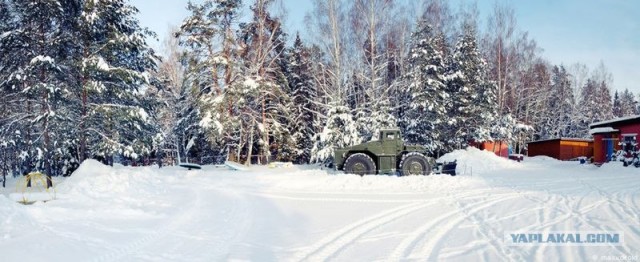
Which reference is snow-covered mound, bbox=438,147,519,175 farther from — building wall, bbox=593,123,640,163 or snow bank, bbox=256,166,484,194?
snow bank, bbox=256,166,484,194

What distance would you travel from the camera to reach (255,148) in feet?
94.6

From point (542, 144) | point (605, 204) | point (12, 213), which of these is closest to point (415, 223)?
point (605, 204)

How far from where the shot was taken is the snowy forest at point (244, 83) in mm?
15328

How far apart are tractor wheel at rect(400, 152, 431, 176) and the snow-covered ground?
281 cm

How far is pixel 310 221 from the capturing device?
7492 millimetres

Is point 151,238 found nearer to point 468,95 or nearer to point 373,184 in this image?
point 373,184

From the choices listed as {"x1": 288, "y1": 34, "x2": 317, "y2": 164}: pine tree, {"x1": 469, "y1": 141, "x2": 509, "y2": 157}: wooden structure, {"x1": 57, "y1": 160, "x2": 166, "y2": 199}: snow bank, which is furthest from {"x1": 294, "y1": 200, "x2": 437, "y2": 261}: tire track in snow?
{"x1": 469, "y1": 141, "x2": 509, "y2": 157}: wooden structure

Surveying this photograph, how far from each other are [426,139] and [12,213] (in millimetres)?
23173

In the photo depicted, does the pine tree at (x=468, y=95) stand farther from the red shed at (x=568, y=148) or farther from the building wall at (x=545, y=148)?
the building wall at (x=545, y=148)

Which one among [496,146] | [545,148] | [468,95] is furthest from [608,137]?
[545,148]

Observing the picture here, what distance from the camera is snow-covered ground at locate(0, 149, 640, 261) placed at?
5199 mm

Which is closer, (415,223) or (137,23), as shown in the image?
(415,223)

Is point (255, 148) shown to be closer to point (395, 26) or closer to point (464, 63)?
point (395, 26)

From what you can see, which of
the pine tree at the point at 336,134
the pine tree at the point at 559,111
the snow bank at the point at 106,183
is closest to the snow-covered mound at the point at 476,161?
the pine tree at the point at 336,134
